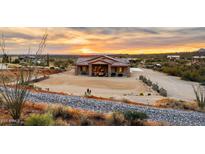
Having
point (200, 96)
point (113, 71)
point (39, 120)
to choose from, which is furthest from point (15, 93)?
point (200, 96)

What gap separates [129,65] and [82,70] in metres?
1.23

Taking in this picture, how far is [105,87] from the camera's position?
38.5 ft

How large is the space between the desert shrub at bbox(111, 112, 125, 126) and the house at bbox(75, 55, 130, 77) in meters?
1.03

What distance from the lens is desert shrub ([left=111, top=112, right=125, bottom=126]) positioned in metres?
11.3

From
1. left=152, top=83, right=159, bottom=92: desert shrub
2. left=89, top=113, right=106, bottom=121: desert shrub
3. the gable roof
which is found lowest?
left=89, top=113, right=106, bottom=121: desert shrub

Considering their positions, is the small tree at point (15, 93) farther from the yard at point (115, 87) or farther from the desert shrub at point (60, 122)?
the desert shrub at point (60, 122)

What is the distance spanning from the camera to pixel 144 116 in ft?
37.4

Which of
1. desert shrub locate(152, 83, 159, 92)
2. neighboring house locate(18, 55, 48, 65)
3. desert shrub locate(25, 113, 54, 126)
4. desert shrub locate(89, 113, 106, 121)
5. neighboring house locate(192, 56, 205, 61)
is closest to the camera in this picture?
desert shrub locate(25, 113, 54, 126)

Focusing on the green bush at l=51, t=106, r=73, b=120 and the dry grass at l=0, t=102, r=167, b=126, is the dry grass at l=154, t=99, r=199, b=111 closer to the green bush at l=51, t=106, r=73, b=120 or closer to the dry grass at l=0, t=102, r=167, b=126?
the dry grass at l=0, t=102, r=167, b=126

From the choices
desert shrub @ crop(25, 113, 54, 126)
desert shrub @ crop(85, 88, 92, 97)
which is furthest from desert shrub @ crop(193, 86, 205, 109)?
desert shrub @ crop(25, 113, 54, 126)

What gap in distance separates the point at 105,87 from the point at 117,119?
92cm

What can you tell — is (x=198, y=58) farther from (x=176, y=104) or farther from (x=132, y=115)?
(x=132, y=115)
